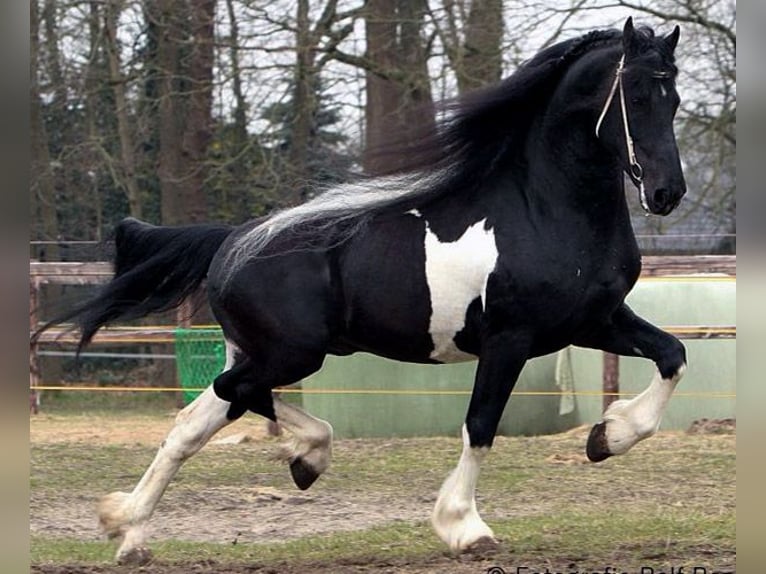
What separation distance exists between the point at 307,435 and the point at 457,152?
1428mm

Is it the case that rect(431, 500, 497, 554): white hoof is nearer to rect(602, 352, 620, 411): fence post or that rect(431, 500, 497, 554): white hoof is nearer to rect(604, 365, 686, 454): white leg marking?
rect(604, 365, 686, 454): white leg marking

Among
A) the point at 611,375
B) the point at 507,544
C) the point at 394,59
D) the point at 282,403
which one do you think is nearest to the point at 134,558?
the point at 282,403

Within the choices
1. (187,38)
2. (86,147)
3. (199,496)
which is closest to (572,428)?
(199,496)

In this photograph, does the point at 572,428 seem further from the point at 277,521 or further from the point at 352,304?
the point at 352,304

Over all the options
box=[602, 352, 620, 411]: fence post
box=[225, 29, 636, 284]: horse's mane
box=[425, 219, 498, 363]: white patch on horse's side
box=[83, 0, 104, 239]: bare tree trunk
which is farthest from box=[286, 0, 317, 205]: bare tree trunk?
box=[425, 219, 498, 363]: white patch on horse's side

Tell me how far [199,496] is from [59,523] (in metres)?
0.95

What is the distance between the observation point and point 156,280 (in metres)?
5.82

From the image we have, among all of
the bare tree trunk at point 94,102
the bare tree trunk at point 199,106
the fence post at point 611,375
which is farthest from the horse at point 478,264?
the bare tree trunk at point 94,102

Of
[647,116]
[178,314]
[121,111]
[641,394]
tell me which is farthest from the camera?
[121,111]

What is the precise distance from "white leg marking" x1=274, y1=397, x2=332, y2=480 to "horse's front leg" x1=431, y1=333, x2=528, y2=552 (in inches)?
31.9

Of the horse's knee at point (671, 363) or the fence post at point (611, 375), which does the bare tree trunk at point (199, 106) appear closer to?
the fence post at point (611, 375)

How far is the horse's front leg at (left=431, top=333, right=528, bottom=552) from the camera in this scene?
4.82 metres

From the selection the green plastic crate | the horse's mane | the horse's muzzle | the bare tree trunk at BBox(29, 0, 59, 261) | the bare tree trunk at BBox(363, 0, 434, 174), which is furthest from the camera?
the bare tree trunk at BBox(29, 0, 59, 261)

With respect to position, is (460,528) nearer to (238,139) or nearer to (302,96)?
(302,96)
